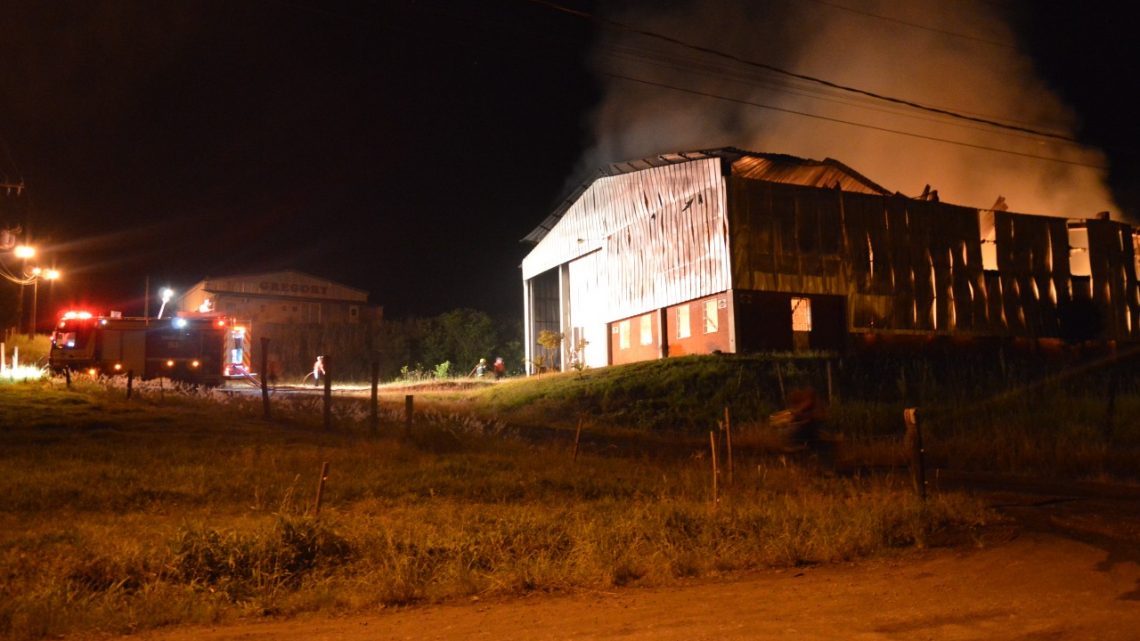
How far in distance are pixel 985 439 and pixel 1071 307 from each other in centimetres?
2532

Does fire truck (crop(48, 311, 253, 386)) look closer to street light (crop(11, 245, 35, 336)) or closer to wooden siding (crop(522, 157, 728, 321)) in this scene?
street light (crop(11, 245, 35, 336))

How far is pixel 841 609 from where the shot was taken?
18.5 feet

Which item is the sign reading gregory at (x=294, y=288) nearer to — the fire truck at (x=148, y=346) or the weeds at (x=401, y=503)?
the fire truck at (x=148, y=346)

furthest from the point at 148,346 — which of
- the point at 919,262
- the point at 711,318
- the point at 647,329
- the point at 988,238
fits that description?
the point at 988,238

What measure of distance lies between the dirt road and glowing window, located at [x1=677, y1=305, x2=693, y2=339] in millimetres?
25458

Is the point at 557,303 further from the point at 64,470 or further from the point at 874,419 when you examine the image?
the point at 64,470

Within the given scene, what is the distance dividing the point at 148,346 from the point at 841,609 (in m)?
26.5

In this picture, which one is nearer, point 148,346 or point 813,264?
point 148,346

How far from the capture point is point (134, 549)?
7094mm

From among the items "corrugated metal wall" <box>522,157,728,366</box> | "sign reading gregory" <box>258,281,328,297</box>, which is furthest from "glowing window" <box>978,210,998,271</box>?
"sign reading gregory" <box>258,281,328,297</box>

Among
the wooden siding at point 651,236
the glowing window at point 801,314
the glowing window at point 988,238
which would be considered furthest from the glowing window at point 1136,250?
the wooden siding at point 651,236

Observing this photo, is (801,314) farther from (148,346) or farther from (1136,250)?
(148,346)

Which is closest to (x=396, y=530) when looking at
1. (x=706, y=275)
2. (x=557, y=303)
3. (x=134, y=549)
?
(x=134, y=549)

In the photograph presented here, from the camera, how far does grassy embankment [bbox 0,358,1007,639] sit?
6461mm
